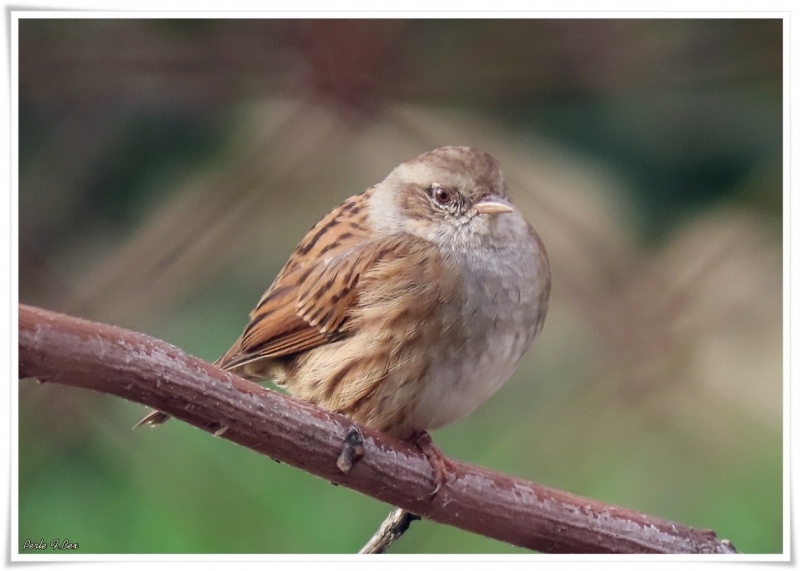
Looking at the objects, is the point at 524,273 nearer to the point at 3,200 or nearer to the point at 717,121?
the point at 717,121

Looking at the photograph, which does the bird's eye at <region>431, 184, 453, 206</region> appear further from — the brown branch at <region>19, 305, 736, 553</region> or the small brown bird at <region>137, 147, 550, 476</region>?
the brown branch at <region>19, 305, 736, 553</region>

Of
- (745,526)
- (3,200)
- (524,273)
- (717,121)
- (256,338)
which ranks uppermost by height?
(717,121)

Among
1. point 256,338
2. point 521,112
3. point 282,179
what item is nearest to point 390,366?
point 256,338

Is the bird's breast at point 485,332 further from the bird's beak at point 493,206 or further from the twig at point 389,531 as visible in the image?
the twig at point 389,531

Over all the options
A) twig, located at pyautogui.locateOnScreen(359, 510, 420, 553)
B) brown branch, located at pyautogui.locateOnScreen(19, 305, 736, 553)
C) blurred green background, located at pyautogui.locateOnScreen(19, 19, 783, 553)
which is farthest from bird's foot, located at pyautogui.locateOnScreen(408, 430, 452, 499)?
blurred green background, located at pyautogui.locateOnScreen(19, 19, 783, 553)

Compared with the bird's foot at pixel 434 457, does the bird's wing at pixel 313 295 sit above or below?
above

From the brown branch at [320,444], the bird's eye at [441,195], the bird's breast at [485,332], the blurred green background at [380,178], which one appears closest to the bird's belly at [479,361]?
the bird's breast at [485,332]

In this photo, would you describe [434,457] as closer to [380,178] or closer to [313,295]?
[313,295]
